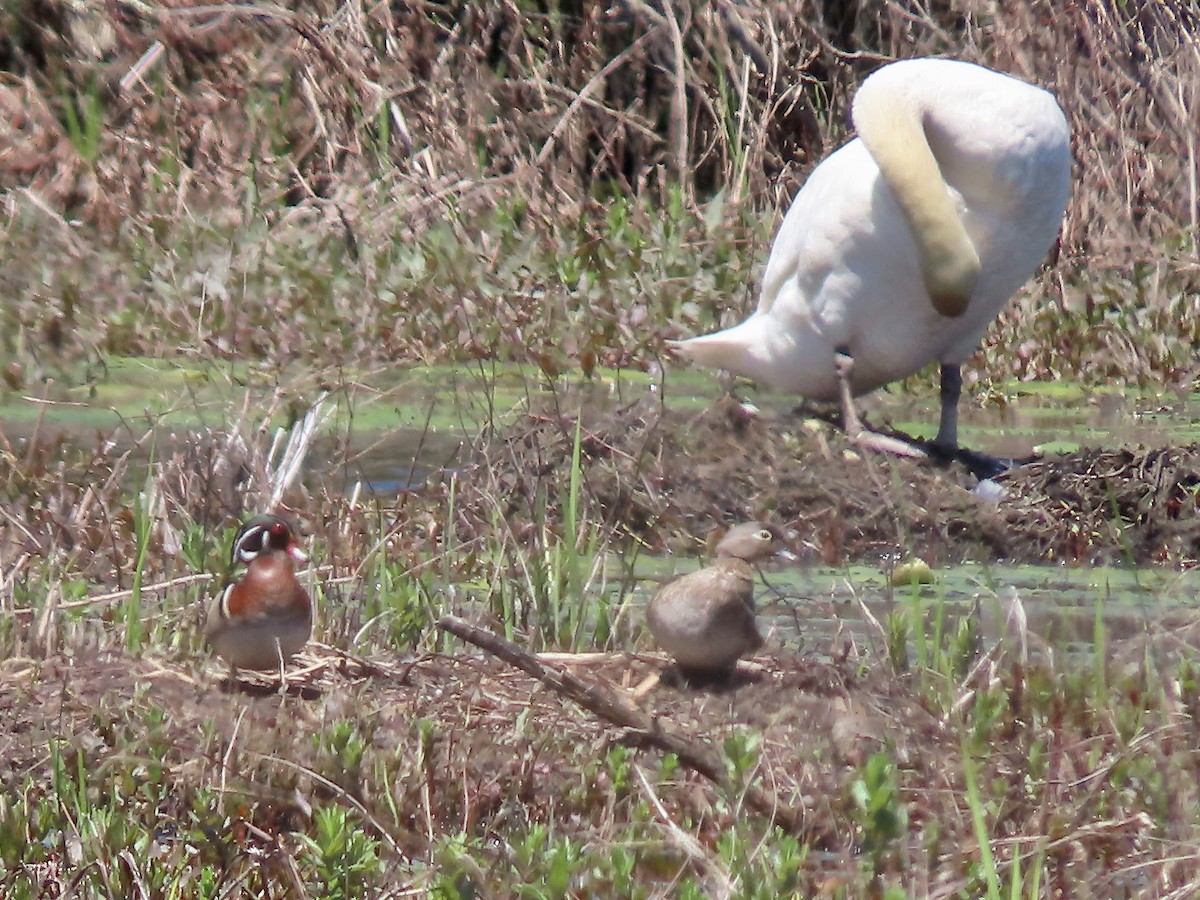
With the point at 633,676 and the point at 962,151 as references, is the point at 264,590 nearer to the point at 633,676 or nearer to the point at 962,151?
the point at 633,676

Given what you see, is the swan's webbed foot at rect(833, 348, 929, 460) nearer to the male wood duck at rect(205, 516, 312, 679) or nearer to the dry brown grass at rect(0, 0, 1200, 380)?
the dry brown grass at rect(0, 0, 1200, 380)

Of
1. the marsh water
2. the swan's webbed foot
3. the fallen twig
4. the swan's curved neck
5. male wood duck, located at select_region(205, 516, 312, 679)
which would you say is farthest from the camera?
the swan's webbed foot

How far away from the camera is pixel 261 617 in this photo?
3.74m

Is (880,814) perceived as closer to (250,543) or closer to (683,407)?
(250,543)

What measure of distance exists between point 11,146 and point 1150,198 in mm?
5398

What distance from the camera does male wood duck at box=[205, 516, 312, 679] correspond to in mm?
3756

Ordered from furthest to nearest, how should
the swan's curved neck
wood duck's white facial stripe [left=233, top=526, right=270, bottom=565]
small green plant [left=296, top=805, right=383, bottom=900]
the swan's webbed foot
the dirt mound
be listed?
the swan's webbed foot < the swan's curved neck < the dirt mound < wood duck's white facial stripe [left=233, top=526, right=270, bottom=565] < small green plant [left=296, top=805, right=383, bottom=900]

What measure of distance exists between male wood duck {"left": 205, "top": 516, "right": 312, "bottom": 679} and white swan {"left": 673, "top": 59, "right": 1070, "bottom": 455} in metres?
3.11

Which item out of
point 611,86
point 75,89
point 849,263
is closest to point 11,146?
point 75,89

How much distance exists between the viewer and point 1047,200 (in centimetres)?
662

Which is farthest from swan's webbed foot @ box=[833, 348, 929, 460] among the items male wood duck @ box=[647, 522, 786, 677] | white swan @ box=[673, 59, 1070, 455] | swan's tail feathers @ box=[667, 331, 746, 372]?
male wood duck @ box=[647, 522, 786, 677]

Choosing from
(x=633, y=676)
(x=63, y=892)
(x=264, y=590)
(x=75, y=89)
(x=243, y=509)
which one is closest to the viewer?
(x=63, y=892)

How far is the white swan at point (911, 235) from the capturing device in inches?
255

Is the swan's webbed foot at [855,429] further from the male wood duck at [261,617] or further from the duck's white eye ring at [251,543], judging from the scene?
the male wood duck at [261,617]
